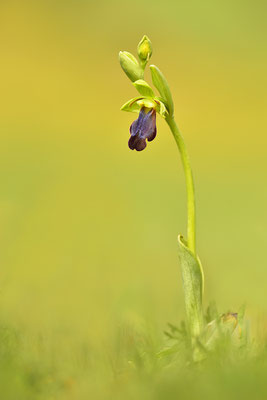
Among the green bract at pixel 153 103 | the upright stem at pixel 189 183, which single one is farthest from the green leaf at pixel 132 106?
the upright stem at pixel 189 183

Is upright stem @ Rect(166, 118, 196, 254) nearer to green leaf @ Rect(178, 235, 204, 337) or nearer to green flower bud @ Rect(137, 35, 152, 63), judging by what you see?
green leaf @ Rect(178, 235, 204, 337)

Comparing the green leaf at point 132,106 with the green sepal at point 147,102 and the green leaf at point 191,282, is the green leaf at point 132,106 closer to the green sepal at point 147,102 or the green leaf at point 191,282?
the green sepal at point 147,102

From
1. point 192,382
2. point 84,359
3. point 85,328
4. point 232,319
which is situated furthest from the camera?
point 85,328

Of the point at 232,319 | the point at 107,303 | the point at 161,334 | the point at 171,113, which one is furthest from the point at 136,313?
the point at 171,113

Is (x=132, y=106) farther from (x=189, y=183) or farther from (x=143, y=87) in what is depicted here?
(x=189, y=183)

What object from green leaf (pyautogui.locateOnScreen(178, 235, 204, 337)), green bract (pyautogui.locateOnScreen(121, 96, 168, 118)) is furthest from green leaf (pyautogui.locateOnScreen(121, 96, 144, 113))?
green leaf (pyautogui.locateOnScreen(178, 235, 204, 337))

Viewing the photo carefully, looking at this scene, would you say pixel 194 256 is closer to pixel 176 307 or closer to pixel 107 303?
pixel 176 307

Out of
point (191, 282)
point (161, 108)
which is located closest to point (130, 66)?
point (161, 108)
